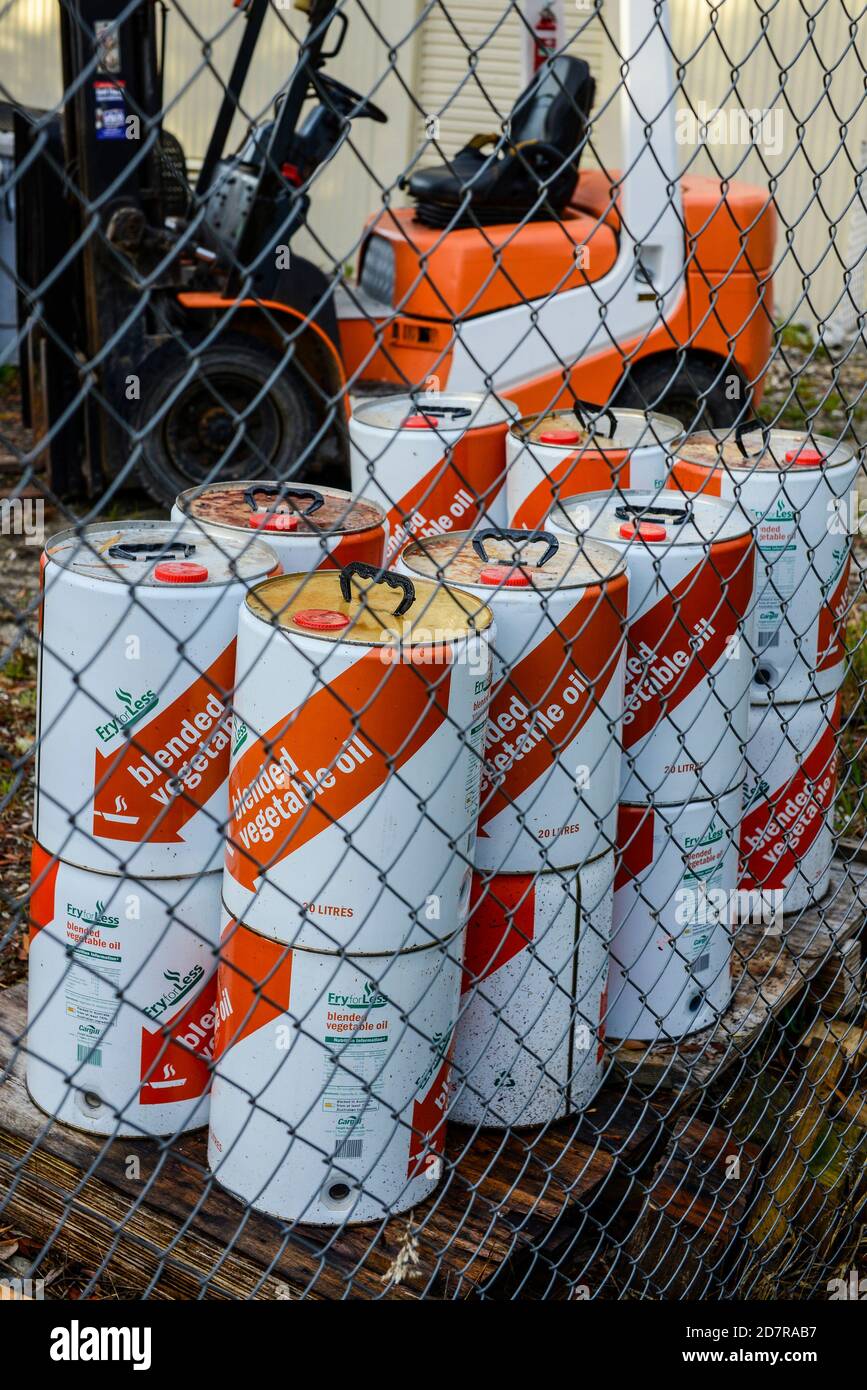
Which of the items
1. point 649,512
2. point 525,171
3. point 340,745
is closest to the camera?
point 340,745

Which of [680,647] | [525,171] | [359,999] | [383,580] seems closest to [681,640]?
[680,647]

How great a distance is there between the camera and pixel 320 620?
6.88ft

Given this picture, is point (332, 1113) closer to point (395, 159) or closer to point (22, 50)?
point (395, 159)

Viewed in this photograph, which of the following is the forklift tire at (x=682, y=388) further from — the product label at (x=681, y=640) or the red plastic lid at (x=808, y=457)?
the product label at (x=681, y=640)

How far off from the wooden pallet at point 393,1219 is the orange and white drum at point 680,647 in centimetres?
53

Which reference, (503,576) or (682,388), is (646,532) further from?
(682,388)

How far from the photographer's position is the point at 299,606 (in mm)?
2176

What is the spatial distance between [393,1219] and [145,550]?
1.11 meters

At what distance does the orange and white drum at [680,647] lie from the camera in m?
2.58

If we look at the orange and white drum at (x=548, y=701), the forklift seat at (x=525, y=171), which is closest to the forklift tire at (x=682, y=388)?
the forklift seat at (x=525, y=171)

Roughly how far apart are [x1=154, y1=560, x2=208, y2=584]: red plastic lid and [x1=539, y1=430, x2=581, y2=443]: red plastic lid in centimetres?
99

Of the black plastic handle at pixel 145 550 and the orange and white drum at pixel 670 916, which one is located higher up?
the black plastic handle at pixel 145 550

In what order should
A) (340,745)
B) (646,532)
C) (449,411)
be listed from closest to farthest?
(340,745) < (646,532) < (449,411)
